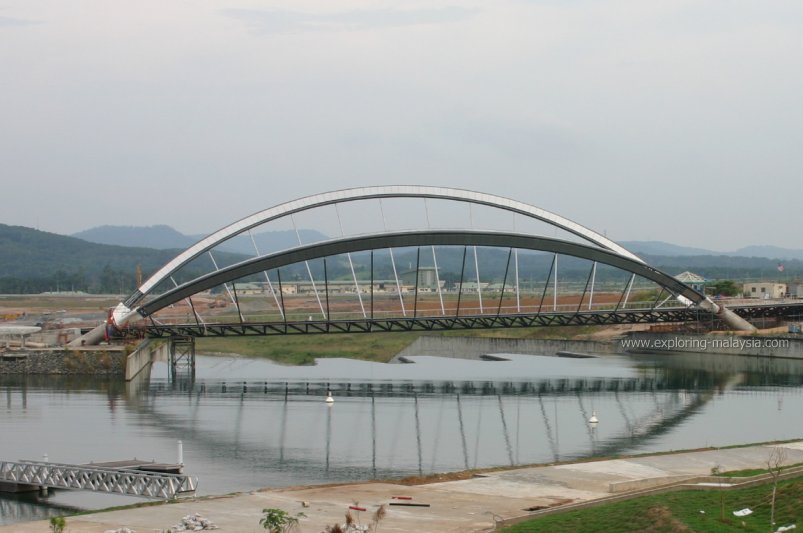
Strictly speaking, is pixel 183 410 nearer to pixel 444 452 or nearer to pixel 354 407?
pixel 354 407

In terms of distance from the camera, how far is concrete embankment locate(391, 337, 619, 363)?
344ft

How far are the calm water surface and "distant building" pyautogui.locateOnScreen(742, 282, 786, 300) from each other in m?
50.5

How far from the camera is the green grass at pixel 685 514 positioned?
2433 cm

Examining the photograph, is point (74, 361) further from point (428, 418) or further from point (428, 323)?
point (428, 418)

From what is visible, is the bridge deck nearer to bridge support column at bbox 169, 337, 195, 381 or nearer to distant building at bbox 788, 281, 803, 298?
bridge support column at bbox 169, 337, 195, 381

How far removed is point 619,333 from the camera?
114 meters

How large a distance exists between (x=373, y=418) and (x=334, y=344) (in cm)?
5349

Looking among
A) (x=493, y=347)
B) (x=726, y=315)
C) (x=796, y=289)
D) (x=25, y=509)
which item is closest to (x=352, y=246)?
(x=493, y=347)

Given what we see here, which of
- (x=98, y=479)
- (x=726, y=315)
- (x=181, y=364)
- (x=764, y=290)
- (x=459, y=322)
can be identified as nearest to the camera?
(x=98, y=479)

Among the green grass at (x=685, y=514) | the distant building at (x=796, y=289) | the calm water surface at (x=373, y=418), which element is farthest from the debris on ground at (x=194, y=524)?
the distant building at (x=796, y=289)

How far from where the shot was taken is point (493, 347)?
107062 mm

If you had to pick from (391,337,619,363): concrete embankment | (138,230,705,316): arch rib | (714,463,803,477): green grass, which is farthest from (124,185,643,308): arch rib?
(714,463,803,477): green grass

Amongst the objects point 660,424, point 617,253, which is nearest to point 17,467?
point 660,424

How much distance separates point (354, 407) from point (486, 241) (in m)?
23.6
